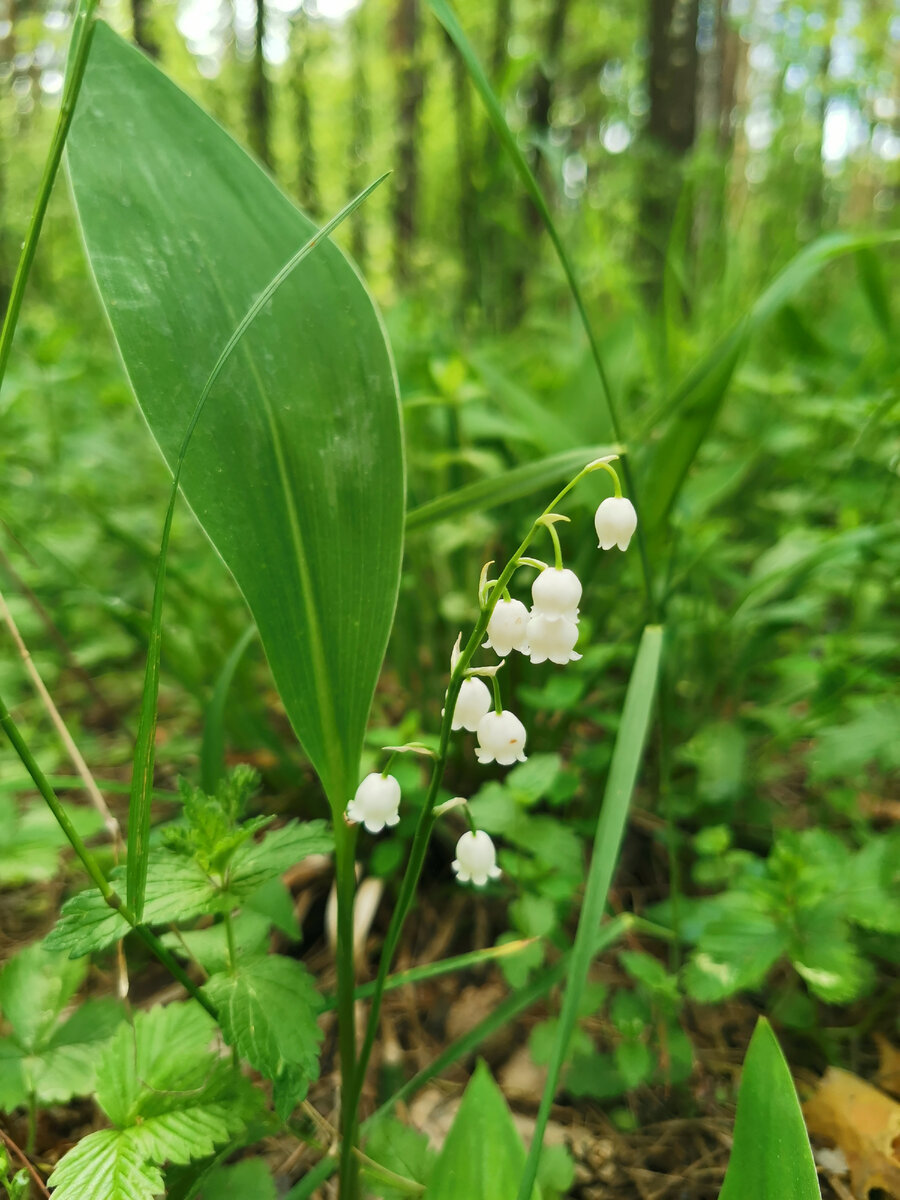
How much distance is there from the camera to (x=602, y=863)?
1.99ft

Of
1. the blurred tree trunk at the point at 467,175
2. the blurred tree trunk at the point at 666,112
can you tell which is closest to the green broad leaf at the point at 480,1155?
the blurred tree trunk at the point at 467,175

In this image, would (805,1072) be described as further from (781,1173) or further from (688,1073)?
(781,1173)

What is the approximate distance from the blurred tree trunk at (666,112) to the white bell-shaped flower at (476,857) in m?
3.56

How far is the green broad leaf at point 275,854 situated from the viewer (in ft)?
2.38

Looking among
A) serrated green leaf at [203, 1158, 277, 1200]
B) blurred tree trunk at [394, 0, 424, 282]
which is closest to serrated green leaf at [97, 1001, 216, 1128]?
serrated green leaf at [203, 1158, 277, 1200]

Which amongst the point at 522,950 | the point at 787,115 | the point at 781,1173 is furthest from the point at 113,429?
the point at 787,115

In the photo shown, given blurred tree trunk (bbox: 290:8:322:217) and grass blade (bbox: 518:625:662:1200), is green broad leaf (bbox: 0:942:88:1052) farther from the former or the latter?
blurred tree trunk (bbox: 290:8:322:217)

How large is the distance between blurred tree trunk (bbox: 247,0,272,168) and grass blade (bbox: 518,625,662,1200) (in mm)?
2762

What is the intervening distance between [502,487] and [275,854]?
0.50 meters

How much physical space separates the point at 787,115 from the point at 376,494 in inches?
124

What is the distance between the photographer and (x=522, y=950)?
98 centimetres

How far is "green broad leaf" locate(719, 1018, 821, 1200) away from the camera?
650mm

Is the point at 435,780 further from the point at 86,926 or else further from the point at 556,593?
the point at 86,926

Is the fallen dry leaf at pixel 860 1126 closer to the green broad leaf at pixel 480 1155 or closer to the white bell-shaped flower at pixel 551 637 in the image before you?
the green broad leaf at pixel 480 1155
